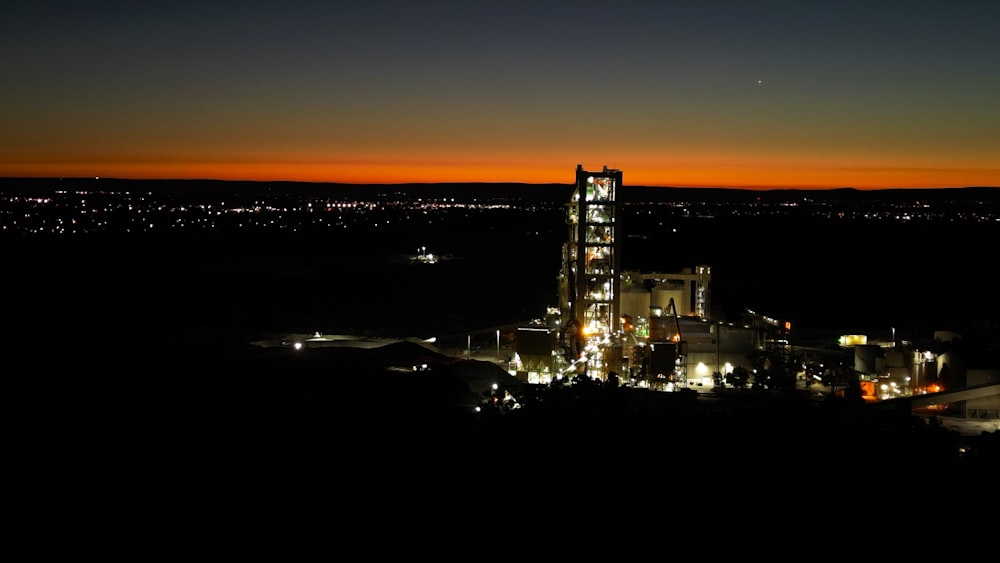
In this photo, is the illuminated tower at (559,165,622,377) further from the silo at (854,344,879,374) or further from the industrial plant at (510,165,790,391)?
the silo at (854,344,879,374)

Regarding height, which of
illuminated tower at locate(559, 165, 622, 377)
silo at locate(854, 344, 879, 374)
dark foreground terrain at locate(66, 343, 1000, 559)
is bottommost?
dark foreground terrain at locate(66, 343, 1000, 559)

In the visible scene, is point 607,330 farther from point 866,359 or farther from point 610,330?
point 866,359

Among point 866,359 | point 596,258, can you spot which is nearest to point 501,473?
point 596,258

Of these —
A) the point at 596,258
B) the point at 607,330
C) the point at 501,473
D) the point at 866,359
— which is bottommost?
the point at 501,473

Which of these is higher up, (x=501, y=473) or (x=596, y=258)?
(x=596, y=258)

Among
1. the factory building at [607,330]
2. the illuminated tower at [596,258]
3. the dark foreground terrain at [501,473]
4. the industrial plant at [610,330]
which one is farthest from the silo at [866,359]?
the illuminated tower at [596,258]

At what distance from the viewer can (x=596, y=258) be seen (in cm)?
3034

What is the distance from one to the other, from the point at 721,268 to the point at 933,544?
81.0 m

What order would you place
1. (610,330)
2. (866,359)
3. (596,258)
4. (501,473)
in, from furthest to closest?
(596,258) < (610,330) < (866,359) < (501,473)

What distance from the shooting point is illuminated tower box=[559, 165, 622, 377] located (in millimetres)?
29844

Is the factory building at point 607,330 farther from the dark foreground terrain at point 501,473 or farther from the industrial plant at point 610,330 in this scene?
the dark foreground terrain at point 501,473

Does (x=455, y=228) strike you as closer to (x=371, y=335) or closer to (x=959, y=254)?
(x=959, y=254)

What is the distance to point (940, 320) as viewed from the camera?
167 feet

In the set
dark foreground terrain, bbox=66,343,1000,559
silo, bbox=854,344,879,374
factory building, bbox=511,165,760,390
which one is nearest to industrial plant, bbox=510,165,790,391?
factory building, bbox=511,165,760,390
